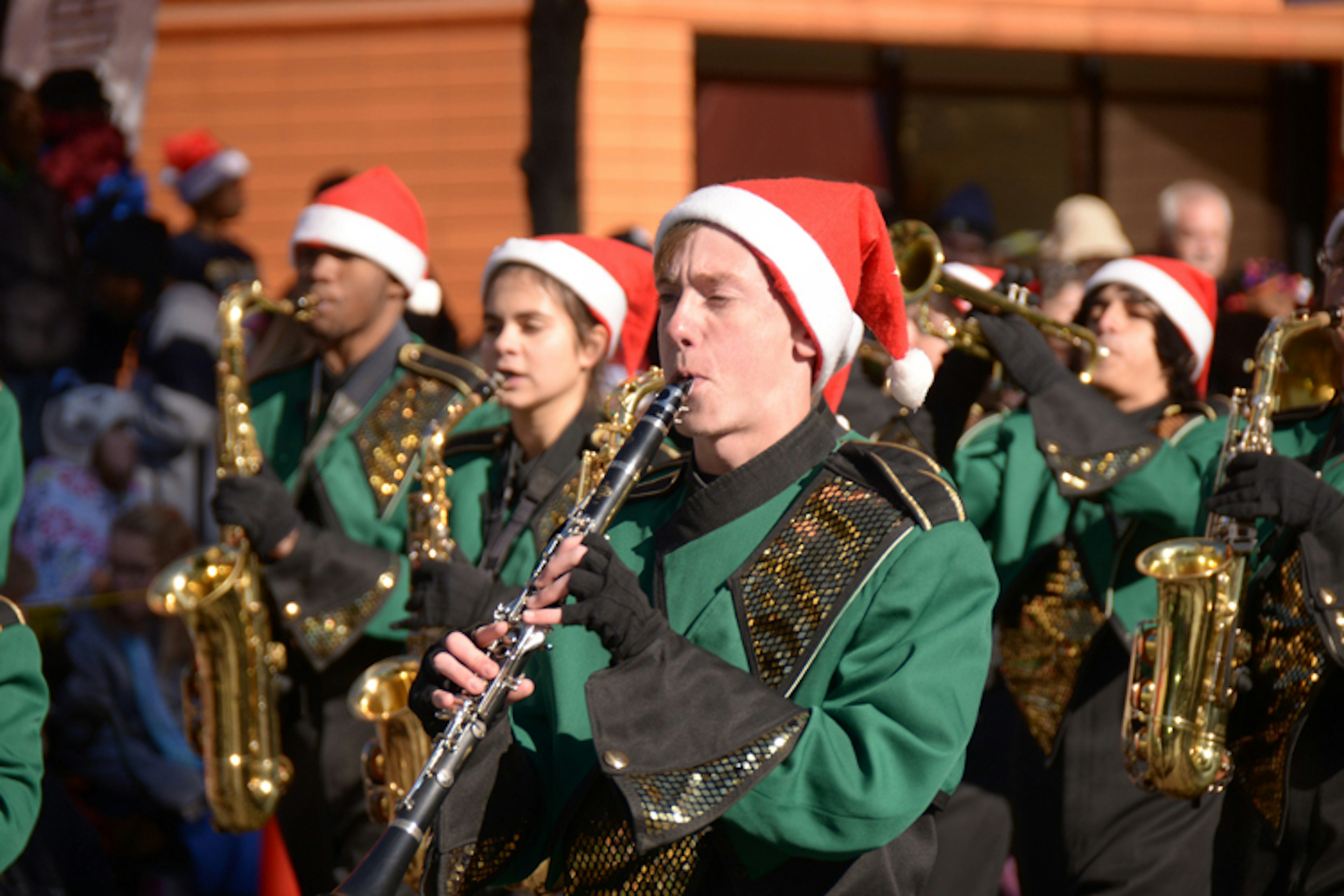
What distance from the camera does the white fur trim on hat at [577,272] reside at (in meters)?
4.27

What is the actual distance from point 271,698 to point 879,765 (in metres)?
2.83

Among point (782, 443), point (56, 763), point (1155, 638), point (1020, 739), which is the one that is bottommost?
point (56, 763)

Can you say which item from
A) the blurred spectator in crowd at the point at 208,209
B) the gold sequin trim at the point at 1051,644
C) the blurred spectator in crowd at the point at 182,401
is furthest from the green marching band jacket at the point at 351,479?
the blurred spectator in crowd at the point at 208,209

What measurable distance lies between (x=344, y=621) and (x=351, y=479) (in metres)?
0.45

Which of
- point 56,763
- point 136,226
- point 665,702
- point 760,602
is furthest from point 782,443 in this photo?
point 136,226

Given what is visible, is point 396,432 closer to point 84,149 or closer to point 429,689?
point 429,689

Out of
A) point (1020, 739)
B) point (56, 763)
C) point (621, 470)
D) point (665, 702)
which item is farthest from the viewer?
point (56, 763)

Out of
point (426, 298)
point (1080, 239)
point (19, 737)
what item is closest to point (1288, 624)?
point (19, 737)

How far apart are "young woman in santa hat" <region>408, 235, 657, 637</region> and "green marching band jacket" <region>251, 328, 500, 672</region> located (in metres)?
0.25

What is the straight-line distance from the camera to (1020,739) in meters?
4.26

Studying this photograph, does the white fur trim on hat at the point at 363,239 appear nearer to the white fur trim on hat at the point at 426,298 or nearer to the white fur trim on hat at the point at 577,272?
the white fur trim on hat at the point at 426,298

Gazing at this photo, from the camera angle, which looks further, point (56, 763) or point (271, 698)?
point (56, 763)

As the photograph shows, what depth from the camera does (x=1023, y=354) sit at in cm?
414

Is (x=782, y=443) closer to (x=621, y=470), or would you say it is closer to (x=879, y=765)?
(x=621, y=470)
